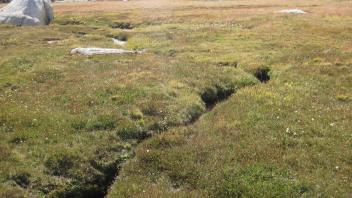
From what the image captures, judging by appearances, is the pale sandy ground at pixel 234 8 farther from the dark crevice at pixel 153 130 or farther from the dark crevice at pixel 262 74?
the dark crevice at pixel 153 130

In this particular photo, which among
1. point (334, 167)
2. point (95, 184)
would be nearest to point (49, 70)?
point (95, 184)

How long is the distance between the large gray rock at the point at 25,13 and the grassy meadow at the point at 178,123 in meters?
23.1

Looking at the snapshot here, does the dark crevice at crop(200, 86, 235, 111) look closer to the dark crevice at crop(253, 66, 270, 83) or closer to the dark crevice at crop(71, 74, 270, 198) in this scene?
the dark crevice at crop(71, 74, 270, 198)

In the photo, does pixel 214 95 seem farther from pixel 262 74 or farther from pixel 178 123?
pixel 262 74

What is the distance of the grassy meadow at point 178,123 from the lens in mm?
16000

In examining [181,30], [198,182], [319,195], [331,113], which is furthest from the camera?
[181,30]

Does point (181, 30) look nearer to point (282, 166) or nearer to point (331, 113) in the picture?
point (331, 113)

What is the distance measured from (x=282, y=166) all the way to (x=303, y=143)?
2.51 meters

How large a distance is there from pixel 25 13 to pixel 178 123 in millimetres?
46639

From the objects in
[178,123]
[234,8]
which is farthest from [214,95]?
[234,8]

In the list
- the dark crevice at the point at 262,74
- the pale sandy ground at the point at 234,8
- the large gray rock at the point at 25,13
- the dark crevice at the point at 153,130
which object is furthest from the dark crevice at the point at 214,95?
the large gray rock at the point at 25,13

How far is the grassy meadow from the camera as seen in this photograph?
16.0 meters

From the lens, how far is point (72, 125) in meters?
20.5

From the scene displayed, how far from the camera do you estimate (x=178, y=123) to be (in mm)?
21828
